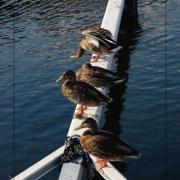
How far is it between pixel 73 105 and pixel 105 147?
632 cm

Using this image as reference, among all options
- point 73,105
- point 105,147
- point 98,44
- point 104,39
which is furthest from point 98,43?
point 105,147

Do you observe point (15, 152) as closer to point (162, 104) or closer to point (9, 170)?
point (9, 170)

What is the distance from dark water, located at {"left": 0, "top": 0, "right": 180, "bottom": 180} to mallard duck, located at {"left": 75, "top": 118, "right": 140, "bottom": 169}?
1.86m

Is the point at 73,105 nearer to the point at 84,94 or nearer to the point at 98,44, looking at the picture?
the point at 98,44

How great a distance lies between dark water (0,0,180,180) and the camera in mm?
14094

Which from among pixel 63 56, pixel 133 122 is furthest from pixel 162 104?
pixel 63 56

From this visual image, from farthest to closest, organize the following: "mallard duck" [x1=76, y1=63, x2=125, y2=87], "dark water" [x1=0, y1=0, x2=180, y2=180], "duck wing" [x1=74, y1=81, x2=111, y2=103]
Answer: "mallard duck" [x1=76, y1=63, x2=125, y2=87] → "dark water" [x1=0, y1=0, x2=180, y2=180] → "duck wing" [x1=74, y1=81, x2=111, y2=103]

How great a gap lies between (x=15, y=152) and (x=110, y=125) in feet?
10.5

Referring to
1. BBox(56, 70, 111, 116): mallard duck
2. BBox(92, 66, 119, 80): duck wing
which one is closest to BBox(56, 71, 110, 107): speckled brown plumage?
BBox(56, 70, 111, 116): mallard duck

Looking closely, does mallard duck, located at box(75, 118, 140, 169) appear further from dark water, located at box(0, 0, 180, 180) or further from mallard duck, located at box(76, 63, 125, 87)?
mallard duck, located at box(76, 63, 125, 87)

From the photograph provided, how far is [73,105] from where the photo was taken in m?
17.2

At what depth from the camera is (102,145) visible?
11.1 meters

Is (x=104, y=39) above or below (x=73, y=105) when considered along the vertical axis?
above

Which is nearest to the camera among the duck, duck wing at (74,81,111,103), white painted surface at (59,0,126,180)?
white painted surface at (59,0,126,180)
